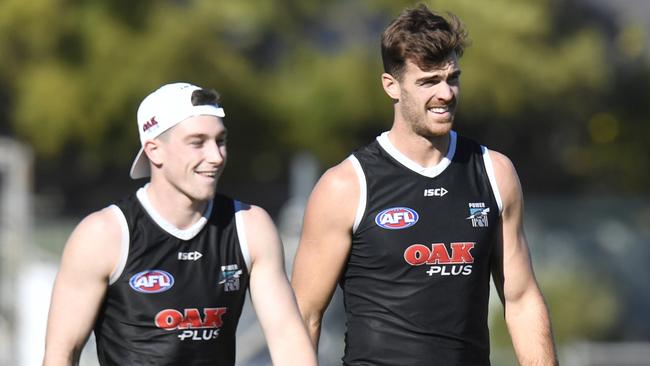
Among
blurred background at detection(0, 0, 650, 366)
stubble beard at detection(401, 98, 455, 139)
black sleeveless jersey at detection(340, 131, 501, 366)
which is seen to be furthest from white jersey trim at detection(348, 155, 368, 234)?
blurred background at detection(0, 0, 650, 366)

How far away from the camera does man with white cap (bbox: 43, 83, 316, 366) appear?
5742mm

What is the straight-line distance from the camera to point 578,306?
17.8 m

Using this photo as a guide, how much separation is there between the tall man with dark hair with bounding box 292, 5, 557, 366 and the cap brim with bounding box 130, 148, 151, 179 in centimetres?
75

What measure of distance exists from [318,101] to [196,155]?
47.1 ft

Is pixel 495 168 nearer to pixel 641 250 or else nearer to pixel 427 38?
pixel 427 38

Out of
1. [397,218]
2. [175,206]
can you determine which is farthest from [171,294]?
[397,218]

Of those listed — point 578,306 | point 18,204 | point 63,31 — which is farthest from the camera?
point 63,31

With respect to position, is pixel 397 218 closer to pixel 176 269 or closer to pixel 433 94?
pixel 433 94

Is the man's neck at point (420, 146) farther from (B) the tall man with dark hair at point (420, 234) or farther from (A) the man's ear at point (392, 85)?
(A) the man's ear at point (392, 85)

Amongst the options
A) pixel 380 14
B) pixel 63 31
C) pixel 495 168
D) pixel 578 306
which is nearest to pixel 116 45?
pixel 63 31

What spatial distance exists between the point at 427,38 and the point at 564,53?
14.8m

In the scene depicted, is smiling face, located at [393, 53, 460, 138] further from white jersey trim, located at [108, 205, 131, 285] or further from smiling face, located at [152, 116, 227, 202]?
white jersey trim, located at [108, 205, 131, 285]

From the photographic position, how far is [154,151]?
593 cm

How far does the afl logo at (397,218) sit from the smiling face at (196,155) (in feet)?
2.71
